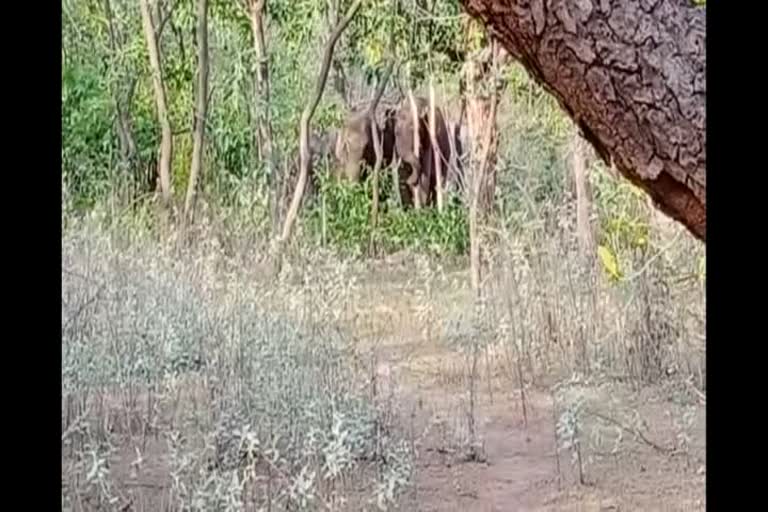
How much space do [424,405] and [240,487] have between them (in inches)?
11.6

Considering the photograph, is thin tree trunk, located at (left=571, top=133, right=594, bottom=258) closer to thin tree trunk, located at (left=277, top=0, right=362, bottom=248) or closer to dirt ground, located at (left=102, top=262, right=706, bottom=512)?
dirt ground, located at (left=102, top=262, right=706, bottom=512)

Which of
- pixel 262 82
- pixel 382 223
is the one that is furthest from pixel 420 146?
pixel 262 82

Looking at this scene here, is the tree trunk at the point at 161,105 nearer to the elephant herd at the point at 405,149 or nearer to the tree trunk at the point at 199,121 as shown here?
the tree trunk at the point at 199,121

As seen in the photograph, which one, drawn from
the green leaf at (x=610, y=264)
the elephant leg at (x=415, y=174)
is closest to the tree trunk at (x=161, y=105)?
the elephant leg at (x=415, y=174)

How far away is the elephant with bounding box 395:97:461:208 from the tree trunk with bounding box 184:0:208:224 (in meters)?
0.29

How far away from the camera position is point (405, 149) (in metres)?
1.64

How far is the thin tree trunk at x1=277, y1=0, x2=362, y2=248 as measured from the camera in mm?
1628

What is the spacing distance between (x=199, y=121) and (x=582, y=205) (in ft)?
1.92

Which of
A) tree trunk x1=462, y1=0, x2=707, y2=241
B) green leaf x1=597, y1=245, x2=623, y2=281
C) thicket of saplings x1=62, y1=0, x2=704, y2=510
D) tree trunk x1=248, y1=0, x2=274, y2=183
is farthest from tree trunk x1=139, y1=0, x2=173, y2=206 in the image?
green leaf x1=597, y1=245, x2=623, y2=281

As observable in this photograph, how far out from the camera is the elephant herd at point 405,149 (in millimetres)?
1628

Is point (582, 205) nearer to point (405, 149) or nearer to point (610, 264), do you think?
point (610, 264)

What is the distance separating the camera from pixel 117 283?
63.6 inches
